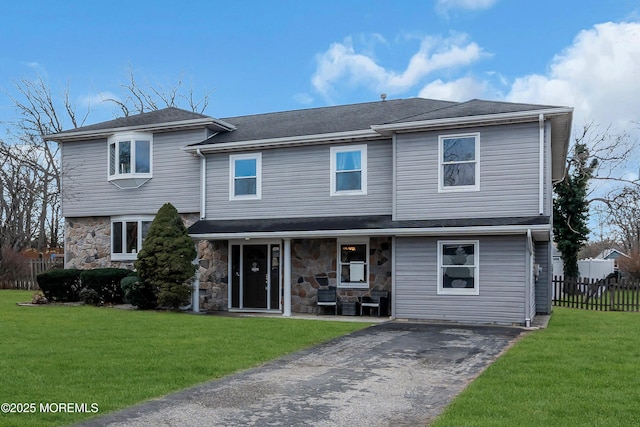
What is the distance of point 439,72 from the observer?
2494 cm

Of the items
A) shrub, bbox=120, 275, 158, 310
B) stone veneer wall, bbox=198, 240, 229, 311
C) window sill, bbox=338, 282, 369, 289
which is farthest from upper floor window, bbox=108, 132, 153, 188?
window sill, bbox=338, 282, 369, 289

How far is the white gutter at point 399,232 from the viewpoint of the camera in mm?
13729

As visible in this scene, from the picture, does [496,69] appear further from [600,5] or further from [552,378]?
[552,378]

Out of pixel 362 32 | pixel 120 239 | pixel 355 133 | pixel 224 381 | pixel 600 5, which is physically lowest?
pixel 224 381

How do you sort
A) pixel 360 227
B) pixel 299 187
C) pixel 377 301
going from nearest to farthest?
pixel 360 227
pixel 377 301
pixel 299 187

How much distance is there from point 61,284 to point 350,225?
9.24 meters

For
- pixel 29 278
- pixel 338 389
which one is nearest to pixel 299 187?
pixel 338 389

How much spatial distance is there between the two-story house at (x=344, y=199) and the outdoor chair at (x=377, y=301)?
277 mm

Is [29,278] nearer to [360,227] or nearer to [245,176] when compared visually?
[245,176]

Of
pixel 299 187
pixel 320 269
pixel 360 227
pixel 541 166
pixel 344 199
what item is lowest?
pixel 320 269

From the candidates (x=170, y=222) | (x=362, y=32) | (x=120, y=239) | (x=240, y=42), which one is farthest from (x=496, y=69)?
(x=120, y=239)

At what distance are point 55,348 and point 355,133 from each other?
30.6 ft

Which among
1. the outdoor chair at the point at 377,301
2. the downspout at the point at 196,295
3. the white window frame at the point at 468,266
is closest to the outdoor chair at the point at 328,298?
the outdoor chair at the point at 377,301

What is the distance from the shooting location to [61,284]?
1853cm
